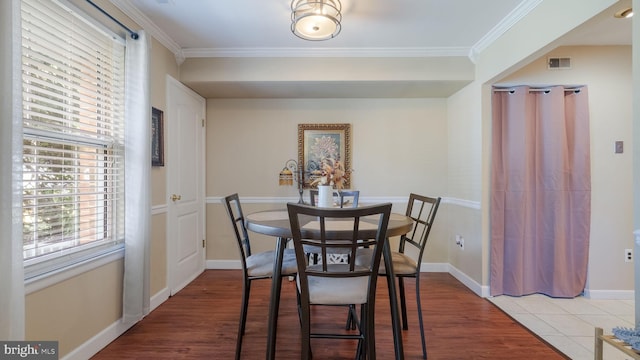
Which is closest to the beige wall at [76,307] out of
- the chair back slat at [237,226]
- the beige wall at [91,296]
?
the beige wall at [91,296]

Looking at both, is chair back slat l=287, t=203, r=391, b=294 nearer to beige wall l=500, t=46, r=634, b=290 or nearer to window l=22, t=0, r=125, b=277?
window l=22, t=0, r=125, b=277

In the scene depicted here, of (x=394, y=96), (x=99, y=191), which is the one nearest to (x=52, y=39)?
(x=99, y=191)

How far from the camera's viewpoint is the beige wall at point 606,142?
8.64 ft

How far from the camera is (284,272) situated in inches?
72.4

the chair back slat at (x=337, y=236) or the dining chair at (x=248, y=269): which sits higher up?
the chair back slat at (x=337, y=236)

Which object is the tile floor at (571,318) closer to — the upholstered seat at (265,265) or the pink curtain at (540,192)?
the pink curtain at (540,192)

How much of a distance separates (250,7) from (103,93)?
124cm

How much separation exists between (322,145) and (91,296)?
254 cm

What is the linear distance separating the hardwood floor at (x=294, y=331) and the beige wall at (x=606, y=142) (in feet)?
4.08

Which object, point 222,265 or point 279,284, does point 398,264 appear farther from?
point 222,265

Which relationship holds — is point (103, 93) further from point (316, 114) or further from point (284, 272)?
point (316, 114)

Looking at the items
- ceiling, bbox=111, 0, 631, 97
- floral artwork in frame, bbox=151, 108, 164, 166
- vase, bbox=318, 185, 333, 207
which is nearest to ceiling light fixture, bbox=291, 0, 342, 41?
ceiling, bbox=111, 0, 631, 97

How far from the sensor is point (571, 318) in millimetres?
2320

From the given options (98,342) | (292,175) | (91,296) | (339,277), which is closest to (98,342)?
(98,342)
